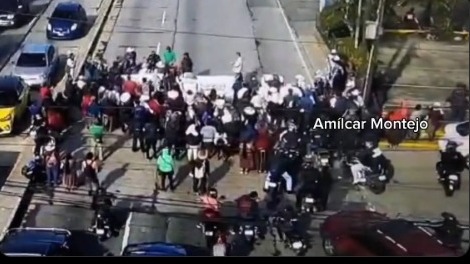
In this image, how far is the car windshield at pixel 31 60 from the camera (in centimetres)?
738

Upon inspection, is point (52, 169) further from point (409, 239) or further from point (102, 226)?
point (409, 239)

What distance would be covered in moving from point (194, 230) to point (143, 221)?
0.34 metres

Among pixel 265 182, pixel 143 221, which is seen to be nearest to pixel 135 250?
pixel 143 221

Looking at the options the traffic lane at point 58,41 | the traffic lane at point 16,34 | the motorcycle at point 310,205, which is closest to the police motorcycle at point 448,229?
the motorcycle at point 310,205

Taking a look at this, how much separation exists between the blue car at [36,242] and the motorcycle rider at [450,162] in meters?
1.21

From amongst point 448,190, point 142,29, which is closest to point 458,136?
point 448,190

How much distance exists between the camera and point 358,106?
4.19 m

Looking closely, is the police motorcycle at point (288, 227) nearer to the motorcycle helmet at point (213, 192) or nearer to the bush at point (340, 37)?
the motorcycle helmet at point (213, 192)

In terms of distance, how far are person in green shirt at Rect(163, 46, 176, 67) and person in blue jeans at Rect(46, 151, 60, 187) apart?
1.32 metres

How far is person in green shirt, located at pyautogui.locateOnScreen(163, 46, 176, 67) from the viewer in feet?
20.3

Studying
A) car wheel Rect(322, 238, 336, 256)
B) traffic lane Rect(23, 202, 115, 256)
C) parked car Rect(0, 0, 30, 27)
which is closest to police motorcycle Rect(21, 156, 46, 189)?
traffic lane Rect(23, 202, 115, 256)

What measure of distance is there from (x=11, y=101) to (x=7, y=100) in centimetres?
3

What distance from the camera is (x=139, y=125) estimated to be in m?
5.12
